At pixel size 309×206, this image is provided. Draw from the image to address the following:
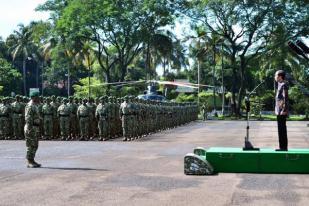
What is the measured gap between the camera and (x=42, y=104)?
2334 cm

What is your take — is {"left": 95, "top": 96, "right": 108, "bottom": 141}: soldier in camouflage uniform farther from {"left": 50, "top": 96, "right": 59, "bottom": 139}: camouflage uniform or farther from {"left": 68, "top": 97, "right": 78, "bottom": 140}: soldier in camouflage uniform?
{"left": 50, "top": 96, "right": 59, "bottom": 139}: camouflage uniform

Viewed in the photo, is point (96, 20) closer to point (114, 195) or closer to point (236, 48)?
point (236, 48)

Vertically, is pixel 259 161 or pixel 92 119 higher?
pixel 92 119

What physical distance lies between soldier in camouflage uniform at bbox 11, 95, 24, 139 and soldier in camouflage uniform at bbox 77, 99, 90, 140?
7.67 feet

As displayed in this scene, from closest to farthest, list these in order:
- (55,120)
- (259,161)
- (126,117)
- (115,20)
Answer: (259,161), (126,117), (55,120), (115,20)

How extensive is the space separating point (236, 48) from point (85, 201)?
47.0 metres

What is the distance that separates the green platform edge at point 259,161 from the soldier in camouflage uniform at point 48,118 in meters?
12.5

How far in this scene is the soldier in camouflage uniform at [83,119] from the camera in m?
22.4

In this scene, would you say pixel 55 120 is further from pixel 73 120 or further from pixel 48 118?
pixel 48 118

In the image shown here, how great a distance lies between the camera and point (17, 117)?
23141mm

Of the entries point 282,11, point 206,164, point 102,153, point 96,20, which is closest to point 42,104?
point 102,153

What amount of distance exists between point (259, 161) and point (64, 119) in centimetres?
1278

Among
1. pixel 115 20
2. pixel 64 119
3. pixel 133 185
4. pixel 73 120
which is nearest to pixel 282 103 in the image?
pixel 133 185

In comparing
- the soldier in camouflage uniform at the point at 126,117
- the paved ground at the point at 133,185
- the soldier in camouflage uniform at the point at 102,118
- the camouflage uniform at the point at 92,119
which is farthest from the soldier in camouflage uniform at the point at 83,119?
the paved ground at the point at 133,185
